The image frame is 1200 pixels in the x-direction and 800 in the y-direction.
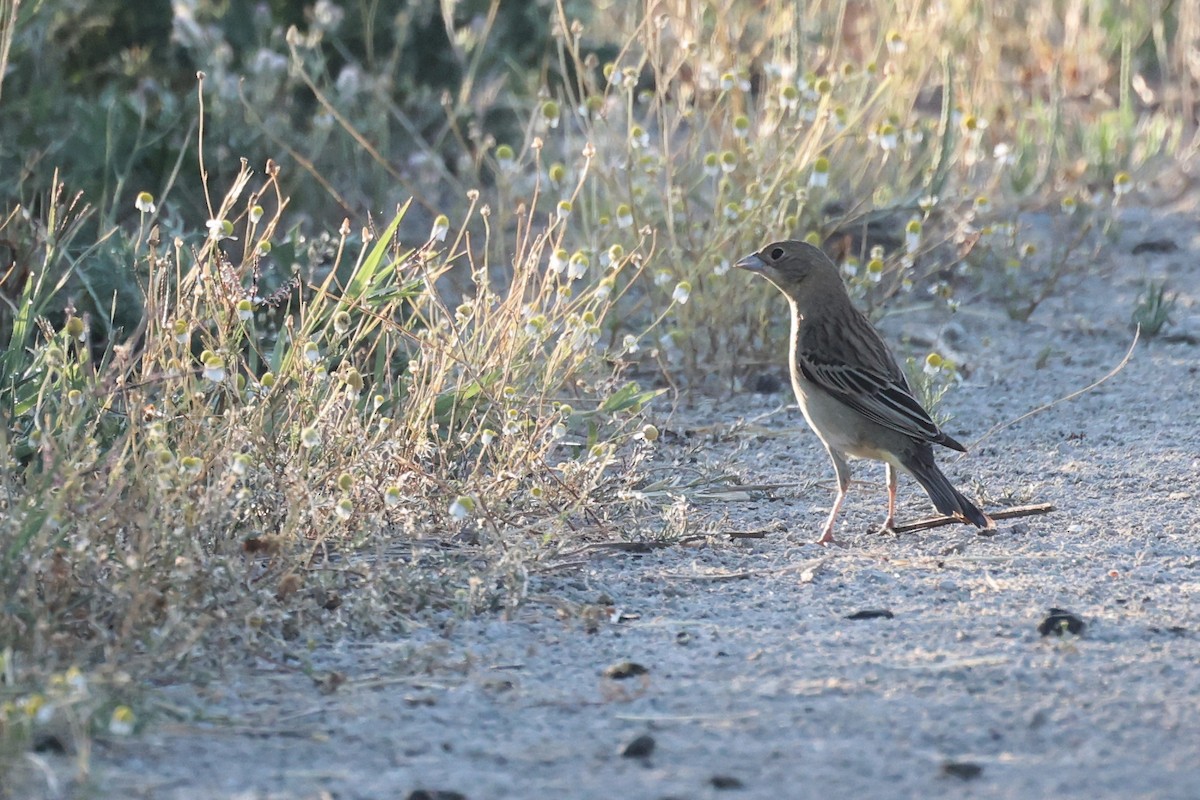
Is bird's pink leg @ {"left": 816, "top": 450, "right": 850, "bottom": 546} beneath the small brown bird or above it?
beneath

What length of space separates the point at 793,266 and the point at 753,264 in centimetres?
14

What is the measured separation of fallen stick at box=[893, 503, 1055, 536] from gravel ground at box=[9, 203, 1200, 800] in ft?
0.12

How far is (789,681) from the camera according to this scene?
3812 mm

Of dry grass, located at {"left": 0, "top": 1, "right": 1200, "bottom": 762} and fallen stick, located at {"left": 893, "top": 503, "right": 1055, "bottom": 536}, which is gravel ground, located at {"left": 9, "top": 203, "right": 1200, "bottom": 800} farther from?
dry grass, located at {"left": 0, "top": 1, "right": 1200, "bottom": 762}

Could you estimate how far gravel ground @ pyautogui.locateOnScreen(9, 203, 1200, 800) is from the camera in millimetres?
3326

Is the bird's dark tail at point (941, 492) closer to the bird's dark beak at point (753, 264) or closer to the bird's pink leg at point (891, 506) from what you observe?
the bird's pink leg at point (891, 506)

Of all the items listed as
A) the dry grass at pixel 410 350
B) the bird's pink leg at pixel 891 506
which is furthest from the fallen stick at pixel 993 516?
the dry grass at pixel 410 350

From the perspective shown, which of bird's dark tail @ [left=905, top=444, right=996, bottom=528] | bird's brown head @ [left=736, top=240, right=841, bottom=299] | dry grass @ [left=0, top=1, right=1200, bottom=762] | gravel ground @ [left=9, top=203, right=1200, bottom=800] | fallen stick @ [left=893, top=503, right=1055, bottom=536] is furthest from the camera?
bird's brown head @ [left=736, top=240, right=841, bottom=299]

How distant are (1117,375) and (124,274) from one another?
379cm

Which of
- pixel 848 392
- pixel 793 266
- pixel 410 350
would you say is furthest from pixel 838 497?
pixel 410 350

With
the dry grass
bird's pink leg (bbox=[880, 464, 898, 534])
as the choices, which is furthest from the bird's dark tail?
the dry grass

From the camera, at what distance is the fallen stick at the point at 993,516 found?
511 centimetres

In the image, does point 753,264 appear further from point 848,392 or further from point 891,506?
point 891,506

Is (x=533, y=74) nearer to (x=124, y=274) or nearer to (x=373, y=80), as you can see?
(x=373, y=80)
